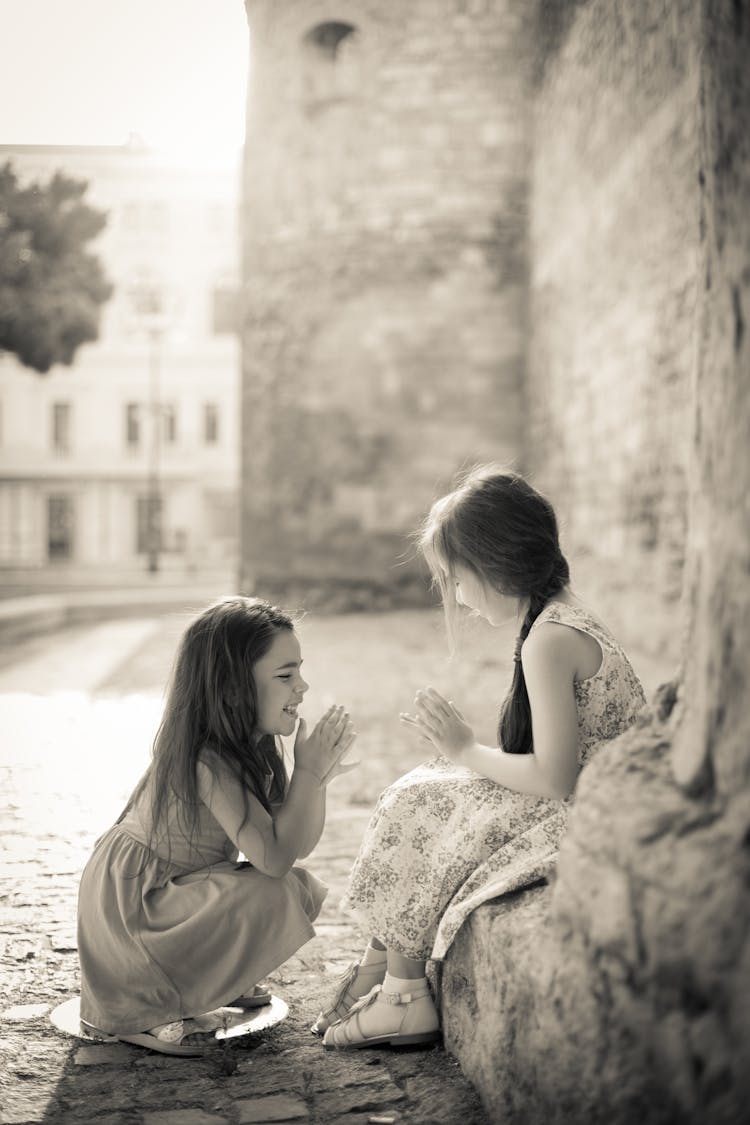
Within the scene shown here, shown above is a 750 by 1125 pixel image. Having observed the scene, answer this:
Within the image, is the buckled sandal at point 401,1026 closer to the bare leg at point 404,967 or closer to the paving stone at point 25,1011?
the bare leg at point 404,967

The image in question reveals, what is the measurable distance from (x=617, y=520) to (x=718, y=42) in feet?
23.6

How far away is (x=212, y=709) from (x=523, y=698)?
62 cm

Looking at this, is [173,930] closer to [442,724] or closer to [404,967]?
[404,967]

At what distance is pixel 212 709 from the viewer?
241 centimetres

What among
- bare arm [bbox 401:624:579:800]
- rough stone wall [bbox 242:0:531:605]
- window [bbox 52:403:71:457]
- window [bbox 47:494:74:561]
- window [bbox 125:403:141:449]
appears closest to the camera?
bare arm [bbox 401:624:579:800]

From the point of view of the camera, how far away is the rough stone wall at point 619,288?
7.17 metres

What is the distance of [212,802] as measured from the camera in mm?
2377

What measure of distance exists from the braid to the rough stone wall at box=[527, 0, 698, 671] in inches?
167

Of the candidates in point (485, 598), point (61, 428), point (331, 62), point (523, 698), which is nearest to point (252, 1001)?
point (523, 698)

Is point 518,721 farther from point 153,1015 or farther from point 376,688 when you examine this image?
point 376,688

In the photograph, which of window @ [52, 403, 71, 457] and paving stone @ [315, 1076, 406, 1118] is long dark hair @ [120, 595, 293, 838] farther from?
window @ [52, 403, 71, 457]

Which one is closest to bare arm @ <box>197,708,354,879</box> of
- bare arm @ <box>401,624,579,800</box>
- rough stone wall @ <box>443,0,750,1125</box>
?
bare arm @ <box>401,624,579,800</box>

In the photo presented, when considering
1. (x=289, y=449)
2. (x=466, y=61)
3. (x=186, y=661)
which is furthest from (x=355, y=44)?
(x=186, y=661)

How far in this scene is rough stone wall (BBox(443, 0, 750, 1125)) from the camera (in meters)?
1.41
